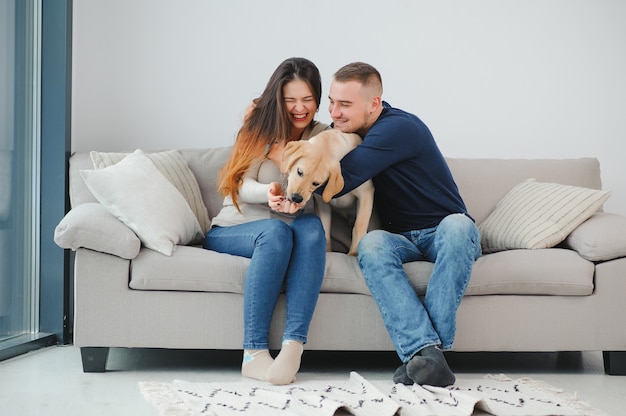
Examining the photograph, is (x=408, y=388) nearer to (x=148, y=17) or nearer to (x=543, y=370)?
(x=543, y=370)

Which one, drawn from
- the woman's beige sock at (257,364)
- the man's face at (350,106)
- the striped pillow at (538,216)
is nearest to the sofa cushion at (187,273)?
the woman's beige sock at (257,364)

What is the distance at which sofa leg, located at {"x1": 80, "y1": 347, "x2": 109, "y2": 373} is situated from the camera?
269cm

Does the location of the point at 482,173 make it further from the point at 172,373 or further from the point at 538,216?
the point at 172,373

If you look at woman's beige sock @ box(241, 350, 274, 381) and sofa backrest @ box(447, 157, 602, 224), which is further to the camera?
sofa backrest @ box(447, 157, 602, 224)

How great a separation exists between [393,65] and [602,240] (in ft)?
4.77

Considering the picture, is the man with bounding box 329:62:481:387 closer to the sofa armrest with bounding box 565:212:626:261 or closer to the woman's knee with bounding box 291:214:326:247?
the woman's knee with bounding box 291:214:326:247

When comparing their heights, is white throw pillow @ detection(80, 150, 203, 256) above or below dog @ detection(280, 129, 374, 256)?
below

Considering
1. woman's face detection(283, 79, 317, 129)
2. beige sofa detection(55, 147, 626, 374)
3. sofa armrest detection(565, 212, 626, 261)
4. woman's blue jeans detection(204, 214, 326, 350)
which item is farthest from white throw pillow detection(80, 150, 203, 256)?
sofa armrest detection(565, 212, 626, 261)

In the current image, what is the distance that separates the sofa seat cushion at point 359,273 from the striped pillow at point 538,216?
0.42 ft

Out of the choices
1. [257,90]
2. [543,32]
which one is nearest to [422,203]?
[257,90]

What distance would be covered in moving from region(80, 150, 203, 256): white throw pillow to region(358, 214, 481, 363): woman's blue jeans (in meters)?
0.65

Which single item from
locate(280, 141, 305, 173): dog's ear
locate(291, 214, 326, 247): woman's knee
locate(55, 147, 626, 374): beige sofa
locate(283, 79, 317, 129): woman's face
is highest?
locate(283, 79, 317, 129): woman's face

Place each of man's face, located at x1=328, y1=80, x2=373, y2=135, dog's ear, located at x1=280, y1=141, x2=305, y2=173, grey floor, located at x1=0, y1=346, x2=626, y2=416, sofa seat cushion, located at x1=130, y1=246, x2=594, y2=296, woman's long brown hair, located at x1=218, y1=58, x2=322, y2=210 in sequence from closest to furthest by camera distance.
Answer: grey floor, located at x1=0, y1=346, x2=626, y2=416
dog's ear, located at x1=280, y1=141, x2=305, y2=173
sofa seat cushion, located at x1=130, y1=246, x2=594, y2=296
man's face, located at x1=328, y1=80, x2=373, y2=135
woman's long brown hair, located at x1=218, y1=58, x2=322, y2=210

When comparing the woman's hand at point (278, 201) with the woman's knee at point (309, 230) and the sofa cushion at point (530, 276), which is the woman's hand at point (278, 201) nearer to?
the woman's knee at point (309, 230)
